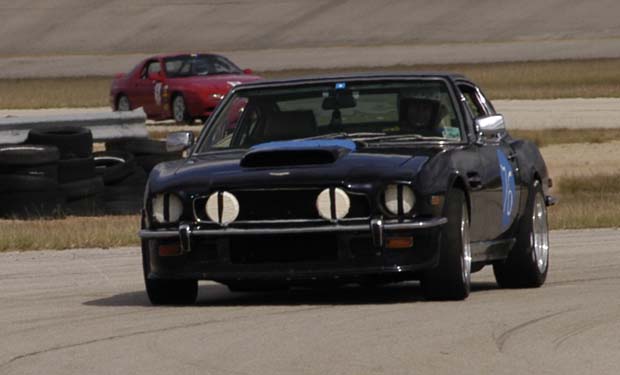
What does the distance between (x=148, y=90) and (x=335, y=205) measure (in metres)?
26.1

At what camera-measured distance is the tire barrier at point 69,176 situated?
1670 centimetres

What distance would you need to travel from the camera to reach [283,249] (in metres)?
8.91

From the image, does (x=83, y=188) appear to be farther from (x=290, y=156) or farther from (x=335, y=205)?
(x=335, y=205)

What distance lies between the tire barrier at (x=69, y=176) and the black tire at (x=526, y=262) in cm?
710

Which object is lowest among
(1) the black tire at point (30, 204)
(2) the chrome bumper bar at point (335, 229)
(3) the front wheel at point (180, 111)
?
(3) the front wheel at point (180, 111)

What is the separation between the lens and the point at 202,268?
9008mm

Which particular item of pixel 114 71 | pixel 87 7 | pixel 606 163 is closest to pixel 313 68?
pixel 114 71

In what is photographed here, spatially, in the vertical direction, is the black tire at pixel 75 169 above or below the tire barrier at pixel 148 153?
above

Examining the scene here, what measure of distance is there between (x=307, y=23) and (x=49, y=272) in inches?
3047

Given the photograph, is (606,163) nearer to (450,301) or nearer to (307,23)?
(450,301)

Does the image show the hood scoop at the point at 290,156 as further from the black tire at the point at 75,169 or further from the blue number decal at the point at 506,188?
the black tire at the point at 75,169

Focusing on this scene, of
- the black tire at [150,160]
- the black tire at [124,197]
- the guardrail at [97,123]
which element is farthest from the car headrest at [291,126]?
the guardrail at [97,123]

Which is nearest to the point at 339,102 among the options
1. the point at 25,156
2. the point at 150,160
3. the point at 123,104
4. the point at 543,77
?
the point at 25,156

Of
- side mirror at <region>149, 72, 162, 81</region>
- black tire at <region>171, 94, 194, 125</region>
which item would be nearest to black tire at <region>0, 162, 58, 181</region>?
black tire at <region>171, 94, 194, 125</region>
